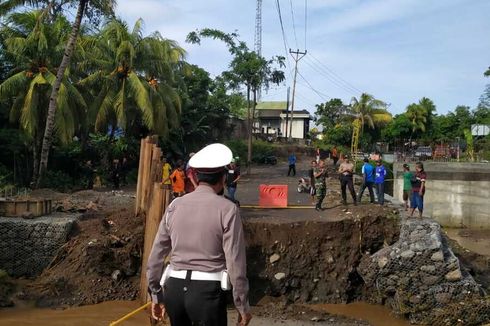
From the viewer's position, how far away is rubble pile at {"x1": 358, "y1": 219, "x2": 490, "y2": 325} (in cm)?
1099

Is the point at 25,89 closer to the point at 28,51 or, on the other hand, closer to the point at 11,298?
the point at 28,51

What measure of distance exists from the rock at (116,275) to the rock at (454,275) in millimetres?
6811

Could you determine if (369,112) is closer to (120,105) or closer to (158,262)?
(120,105)

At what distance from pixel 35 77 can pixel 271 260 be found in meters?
15.4

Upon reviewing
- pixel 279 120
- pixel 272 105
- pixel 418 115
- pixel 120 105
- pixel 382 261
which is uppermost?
pixel 272 105

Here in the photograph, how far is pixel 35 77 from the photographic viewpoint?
2333 cm

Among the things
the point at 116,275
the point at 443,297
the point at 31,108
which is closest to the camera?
the point at 443,297

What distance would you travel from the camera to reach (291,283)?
Result: 12328 millimetres

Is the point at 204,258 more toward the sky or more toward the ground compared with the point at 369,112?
more toward the ground

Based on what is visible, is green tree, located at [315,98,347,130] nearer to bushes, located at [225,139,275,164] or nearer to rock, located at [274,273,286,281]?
bushes, located at [225,139,275,164]

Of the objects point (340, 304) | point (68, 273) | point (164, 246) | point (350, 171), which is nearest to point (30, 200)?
point (68, 273)

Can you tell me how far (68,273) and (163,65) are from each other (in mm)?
18122

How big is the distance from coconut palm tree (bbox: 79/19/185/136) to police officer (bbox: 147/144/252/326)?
23063 millimetres

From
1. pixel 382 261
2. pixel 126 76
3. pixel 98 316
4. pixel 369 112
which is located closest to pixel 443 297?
pixel 382 261
